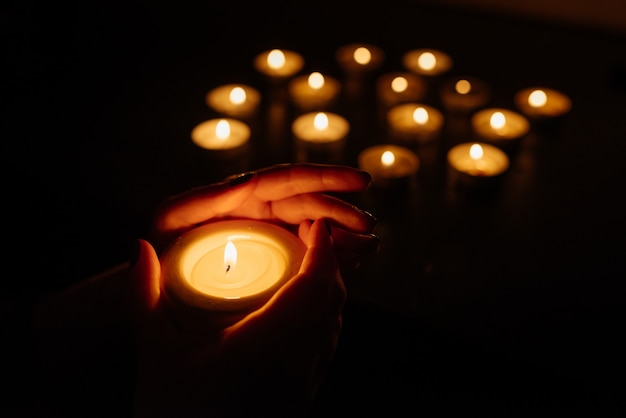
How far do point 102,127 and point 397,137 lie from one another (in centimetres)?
73

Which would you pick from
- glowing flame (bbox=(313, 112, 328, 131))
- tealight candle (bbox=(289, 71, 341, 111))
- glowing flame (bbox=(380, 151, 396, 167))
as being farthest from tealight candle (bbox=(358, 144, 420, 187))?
tealight candle (bbox=(289, 71, 341, 111))

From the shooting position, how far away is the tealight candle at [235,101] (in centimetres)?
135

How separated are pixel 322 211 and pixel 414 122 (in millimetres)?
543

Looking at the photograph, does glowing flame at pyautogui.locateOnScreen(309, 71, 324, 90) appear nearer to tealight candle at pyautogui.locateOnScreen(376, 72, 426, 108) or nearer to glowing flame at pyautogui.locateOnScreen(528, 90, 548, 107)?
tealight candle at pyautogui.locateOnScreen(376, 72, 426, 108)

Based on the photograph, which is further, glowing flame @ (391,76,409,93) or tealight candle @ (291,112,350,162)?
glowing flame @ (391,76,409,93)

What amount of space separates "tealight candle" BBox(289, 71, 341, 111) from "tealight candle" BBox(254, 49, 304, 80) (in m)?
0.06

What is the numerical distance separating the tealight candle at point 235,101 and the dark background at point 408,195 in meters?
0.05

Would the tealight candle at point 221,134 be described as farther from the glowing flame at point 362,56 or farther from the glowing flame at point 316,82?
the glowing flame at point 362,56

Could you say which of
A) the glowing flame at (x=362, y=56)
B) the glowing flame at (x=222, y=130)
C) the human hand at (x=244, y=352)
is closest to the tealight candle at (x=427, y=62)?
the glowing flame at (x=362, y=56)

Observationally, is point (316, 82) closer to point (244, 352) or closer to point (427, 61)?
point (427, 61)

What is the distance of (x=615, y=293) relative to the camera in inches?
36.6

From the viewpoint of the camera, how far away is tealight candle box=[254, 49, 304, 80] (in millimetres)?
1464

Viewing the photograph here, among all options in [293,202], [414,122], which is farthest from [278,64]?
[293,202]

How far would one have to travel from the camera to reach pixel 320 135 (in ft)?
4.20
